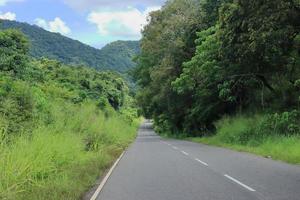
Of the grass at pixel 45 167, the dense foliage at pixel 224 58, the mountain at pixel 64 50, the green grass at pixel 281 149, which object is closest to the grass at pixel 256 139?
the green grass at pixel 281 149

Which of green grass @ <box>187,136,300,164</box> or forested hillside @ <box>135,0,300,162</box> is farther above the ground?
forested hillside @ <box>135,0,300,162</box>

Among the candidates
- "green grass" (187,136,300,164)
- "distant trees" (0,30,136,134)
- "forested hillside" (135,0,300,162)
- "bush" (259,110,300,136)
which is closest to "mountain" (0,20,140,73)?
"distant trees" (0,30,136,134)

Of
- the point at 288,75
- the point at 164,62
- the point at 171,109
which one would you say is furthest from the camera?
the point at 171,109

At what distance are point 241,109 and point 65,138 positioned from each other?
28.1 m

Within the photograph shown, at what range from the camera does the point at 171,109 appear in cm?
6038

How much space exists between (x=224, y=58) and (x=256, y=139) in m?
6.00

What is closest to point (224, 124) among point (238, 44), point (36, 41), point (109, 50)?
point (238, 44)

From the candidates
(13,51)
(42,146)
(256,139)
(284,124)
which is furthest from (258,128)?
(42,146)

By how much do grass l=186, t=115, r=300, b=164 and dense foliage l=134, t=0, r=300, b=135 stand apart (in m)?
1.80

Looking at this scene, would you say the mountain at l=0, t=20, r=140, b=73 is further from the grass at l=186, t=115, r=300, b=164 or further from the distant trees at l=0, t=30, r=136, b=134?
the grass at l=186, t=115, r=300, b=164

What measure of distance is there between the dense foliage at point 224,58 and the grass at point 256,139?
1.80 metres

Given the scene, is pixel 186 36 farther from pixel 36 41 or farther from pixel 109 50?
pixel 109 50

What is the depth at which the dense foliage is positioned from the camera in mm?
26766

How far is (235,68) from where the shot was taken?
3681cm
